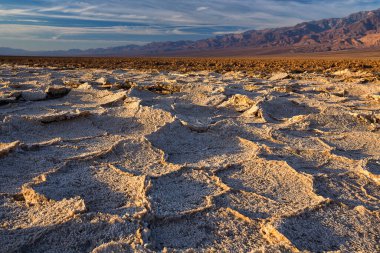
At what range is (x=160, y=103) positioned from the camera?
4285mm

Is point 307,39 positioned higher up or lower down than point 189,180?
higher up

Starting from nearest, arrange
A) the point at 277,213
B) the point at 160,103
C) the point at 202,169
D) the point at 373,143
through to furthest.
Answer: the point at 277,213, the point at 202,169, the point at 373,143, the point at 160,103

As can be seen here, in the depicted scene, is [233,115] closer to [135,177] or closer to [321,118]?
[321,118]

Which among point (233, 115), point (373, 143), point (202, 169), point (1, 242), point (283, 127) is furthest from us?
point (233, 115)

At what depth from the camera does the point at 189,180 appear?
7.25 ft

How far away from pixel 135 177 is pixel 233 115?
198cm

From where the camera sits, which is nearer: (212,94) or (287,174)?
(287,174)

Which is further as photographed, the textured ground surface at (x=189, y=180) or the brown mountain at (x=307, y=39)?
the brown mountain at (x=307, y=39)

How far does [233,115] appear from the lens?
156 inches

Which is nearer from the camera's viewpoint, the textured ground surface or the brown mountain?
the textured ground surface

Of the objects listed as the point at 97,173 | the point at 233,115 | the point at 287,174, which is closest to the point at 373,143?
the point at 287,174

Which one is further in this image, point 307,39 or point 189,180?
point 307,39

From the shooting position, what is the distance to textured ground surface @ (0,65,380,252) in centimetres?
160

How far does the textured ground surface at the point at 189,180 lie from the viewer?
5.26 ft
